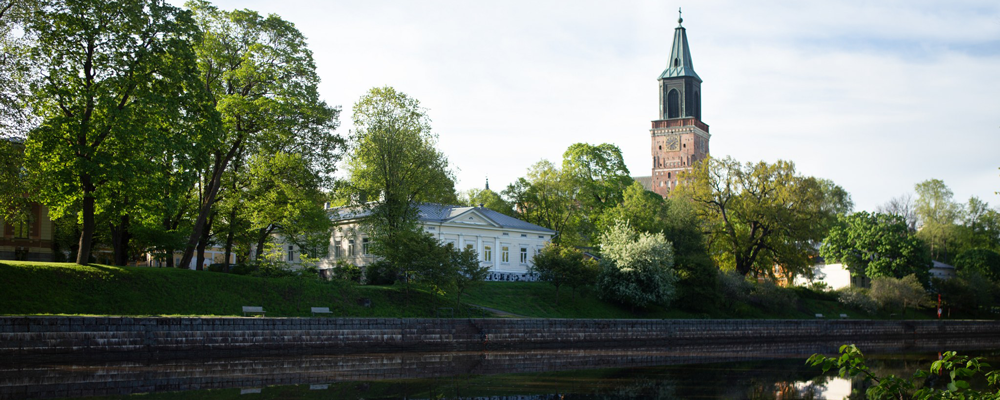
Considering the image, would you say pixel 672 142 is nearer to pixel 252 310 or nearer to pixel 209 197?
pixel 209 197

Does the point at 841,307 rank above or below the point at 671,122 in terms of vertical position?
below

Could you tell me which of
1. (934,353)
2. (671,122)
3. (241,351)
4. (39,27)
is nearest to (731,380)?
(241,351)

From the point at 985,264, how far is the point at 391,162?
171ft

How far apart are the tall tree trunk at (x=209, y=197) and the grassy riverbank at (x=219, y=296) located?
2.88 meters

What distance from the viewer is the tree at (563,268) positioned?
1689 inches

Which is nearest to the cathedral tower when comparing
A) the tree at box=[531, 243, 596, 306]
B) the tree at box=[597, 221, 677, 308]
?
the tree at box=[597, 221, 677, 308]

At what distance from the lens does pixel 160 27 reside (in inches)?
1117

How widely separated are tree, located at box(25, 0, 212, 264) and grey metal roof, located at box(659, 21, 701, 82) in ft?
296

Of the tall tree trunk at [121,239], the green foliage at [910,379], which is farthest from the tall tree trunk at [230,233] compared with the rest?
the green foliage at [910,379]

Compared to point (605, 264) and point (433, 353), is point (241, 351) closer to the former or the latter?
point (433, 353)

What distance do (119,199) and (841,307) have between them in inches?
1903

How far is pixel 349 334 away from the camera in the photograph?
27297mm

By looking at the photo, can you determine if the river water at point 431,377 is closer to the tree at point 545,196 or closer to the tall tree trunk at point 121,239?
the tall tree trunk at point 121,239

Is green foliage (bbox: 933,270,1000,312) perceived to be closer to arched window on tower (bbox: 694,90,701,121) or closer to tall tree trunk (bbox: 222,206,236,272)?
tall tree trunk (bbox: 222,206,236,272)
